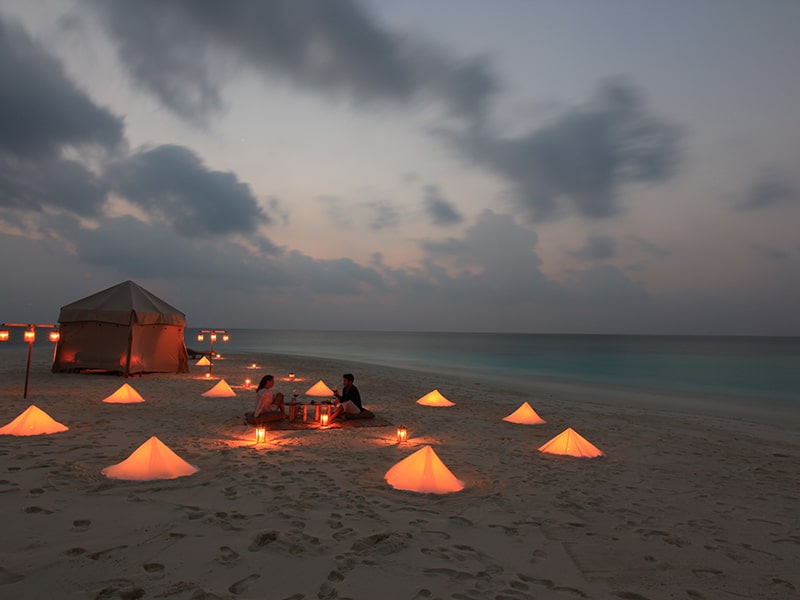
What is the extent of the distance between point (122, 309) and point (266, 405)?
454 inches

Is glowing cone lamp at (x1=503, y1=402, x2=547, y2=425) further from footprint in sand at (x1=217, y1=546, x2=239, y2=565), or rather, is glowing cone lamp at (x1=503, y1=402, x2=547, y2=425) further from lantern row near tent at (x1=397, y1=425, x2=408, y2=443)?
footprint in sand at (x1=217, y1=546, x2=239, y2=565)

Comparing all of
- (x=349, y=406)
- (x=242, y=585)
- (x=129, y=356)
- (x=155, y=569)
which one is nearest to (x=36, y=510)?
(x=155, y=569)

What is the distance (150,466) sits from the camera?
555 cm

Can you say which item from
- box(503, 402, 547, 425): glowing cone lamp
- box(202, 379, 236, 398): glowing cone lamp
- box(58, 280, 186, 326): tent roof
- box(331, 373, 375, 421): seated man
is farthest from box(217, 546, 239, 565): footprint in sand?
box(58, 280, 186, 326): tent roof

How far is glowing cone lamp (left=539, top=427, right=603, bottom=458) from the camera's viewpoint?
7.84 m

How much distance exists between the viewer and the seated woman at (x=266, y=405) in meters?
8.80

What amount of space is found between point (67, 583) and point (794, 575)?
6094mm

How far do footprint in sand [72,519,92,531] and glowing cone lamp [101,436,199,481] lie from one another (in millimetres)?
1201

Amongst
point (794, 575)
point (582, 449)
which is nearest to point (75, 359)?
point (582, 449)

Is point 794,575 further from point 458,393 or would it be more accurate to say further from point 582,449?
point 458,393

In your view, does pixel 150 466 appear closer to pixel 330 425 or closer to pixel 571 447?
pixel 330 425

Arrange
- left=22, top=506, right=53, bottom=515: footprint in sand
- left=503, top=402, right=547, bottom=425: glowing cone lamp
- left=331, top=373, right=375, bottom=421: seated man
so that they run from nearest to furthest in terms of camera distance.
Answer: left=22, top=506, right=53, bottom=515: footprint in sand → left=331, top=373, right=375, bottom=421: seated man → left=503, top=402, right=547, bottom=425: glowing cone lamp

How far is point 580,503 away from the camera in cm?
557

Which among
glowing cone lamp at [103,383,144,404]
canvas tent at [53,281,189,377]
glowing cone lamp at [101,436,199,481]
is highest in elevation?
canvas tent at [53,281,189,377]
